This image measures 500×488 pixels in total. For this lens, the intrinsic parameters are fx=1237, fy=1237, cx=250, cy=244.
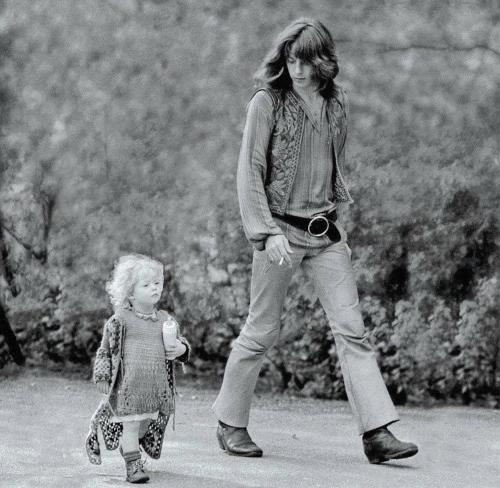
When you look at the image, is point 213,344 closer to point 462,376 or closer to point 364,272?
point 364,272

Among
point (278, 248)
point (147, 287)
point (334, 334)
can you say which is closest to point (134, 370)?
point (147, 287)

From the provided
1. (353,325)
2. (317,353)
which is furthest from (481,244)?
(353,325)

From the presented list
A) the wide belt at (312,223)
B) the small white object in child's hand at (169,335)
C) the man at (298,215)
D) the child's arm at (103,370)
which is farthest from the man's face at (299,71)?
the child's arm at (103,370)

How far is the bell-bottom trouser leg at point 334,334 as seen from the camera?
5090mm

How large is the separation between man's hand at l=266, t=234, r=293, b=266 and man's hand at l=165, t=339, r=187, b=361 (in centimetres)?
56

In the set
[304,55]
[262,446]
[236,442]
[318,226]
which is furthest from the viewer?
[262,446]

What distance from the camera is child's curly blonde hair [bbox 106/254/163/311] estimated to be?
4766mm

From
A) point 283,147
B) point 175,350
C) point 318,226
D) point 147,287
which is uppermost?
point 283,147

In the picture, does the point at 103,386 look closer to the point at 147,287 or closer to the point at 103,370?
the point at 103,370

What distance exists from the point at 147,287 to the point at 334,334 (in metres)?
0.91

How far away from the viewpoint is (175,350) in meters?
4.79

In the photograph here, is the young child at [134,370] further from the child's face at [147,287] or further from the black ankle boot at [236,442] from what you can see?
the black ankle boot at [236,442]

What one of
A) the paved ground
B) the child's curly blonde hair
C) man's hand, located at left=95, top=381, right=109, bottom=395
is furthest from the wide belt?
man's hand, located at left=95, top=381, right=109, bottom=395

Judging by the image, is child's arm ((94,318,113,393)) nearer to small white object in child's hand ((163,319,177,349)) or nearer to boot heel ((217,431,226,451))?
small white object in child's hand ((163,319,177,349))
